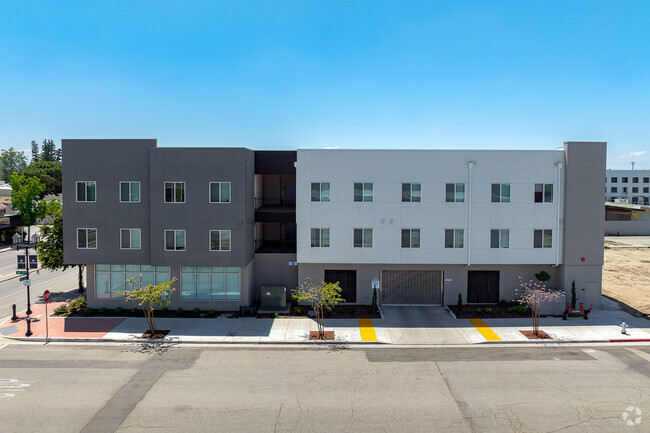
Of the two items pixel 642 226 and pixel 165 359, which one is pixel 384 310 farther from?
pixel 642 226

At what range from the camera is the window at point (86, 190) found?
24750mm

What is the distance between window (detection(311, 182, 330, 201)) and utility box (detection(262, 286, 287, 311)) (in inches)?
250

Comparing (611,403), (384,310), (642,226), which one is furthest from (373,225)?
(642,226)

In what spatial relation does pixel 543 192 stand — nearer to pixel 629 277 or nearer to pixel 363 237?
pixel 363 237

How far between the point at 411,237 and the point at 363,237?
123 inches

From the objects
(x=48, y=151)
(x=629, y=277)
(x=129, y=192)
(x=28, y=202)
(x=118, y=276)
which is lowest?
(x=629, y=277)

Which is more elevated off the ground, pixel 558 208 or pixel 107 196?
pixel 107 196

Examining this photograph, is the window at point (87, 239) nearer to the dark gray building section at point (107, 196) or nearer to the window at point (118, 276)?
the dark gray building section at point (107, 196)

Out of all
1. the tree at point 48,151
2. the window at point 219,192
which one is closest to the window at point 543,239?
the window at point 219,192

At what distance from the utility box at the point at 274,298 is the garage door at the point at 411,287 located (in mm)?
6953

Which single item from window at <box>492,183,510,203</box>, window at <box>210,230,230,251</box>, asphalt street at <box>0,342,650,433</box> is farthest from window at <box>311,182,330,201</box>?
window at <box>492,183,510,203</box>

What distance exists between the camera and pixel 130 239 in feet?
81.5

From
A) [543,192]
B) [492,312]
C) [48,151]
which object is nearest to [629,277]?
[543,192]

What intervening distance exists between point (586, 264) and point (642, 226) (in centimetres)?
6040
